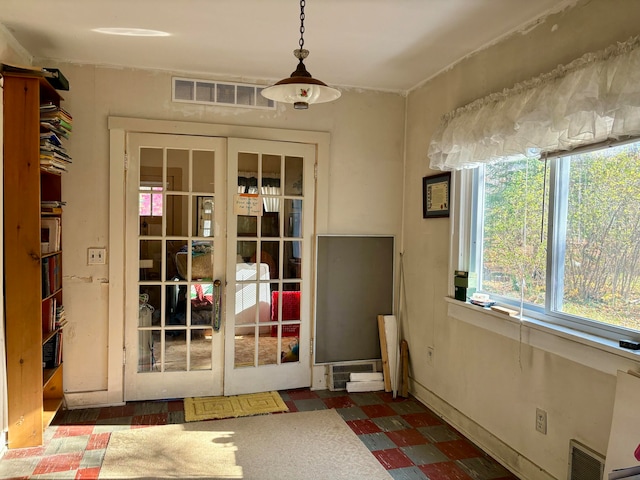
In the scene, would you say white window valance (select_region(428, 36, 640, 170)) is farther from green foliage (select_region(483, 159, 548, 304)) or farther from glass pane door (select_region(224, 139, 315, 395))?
glass pane door (select_region(224, 139, 315, 395))

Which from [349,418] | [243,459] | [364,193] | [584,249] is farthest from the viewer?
[364,193]

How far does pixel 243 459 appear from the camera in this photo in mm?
2770

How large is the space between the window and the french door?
61.9 inches

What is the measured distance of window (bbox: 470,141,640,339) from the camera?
2127 mm

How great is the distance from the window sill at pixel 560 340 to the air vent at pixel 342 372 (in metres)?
1.18

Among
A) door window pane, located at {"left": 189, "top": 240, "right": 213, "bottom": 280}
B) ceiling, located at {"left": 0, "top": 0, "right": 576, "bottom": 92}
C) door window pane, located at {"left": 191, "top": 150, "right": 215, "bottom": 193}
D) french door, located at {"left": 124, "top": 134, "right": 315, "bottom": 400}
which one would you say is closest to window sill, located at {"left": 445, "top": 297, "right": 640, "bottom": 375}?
french door, located at {"left": 124, "top": 134, "right": 315, "bottom": 400}

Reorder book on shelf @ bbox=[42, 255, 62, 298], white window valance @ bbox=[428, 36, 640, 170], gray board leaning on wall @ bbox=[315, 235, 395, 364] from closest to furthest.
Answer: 1. white window valance @ bbox=[428, 36, 640, 170]
2. book on shelf @ bbox=[42, 255, 62, 298]
3. gray board leaning on wall @ bbox=[315, 235, 395, 364]

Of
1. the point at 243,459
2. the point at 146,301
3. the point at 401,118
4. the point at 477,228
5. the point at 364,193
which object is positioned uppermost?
the point at 401,118

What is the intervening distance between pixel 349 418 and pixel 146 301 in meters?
1.77

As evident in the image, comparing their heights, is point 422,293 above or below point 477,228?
below

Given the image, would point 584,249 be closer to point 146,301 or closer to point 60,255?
point 146,301

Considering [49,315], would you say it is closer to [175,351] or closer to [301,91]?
[175,351]

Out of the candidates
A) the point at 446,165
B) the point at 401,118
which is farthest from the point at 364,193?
the point at 446,165

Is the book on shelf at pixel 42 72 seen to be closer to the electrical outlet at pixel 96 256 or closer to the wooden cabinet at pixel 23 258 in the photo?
the wooden cabinet at pixel 23 258
